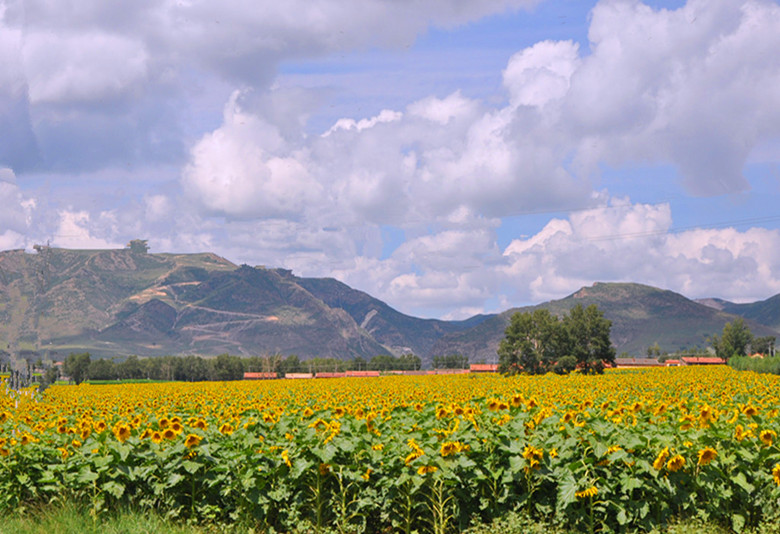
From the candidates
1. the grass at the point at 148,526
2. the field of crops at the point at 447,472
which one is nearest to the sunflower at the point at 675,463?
the field of crops at the point at 447,472

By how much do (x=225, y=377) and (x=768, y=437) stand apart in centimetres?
17305

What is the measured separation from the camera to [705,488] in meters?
10.8

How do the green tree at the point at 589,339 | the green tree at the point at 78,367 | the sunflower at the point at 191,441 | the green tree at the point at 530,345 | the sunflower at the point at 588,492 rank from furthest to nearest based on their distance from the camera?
1. the green tree at the point at 78,367
2. the green tree at the point at 589,339
3. the green tree at the point at 530,345
4. the sunflower at the point at 191,441
5. the sunflower at the point at 588,492

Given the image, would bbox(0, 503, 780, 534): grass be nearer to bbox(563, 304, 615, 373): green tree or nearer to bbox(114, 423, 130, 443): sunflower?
bbox(114, 423, 130, 443): sunflower

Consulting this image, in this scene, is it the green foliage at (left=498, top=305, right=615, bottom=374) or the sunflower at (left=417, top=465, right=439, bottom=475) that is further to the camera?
the green foliage at (left=498, top=305, right=615, bottom=374)

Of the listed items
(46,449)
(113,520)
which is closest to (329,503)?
(113,520)

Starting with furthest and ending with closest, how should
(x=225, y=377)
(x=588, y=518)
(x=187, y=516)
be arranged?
1. (x=225, y=377)
2. (x=187, y=516)
3. (x=588, y=518)

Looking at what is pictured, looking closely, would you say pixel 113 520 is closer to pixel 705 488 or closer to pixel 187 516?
pixel 187 516

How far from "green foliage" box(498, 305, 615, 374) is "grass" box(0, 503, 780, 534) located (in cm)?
9250

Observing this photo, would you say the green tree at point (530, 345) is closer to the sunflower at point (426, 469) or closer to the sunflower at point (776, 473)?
the sunflower at point (776, 473)

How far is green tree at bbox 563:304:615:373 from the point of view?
106m

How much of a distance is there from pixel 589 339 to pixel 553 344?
5310mm

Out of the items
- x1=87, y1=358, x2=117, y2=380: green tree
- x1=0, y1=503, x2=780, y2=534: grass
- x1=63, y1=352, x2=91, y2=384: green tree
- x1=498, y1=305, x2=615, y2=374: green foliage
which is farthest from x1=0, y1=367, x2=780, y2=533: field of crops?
x1=87, y1=358, x2=117, y2=380: green tree

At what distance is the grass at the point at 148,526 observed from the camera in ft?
34.8
